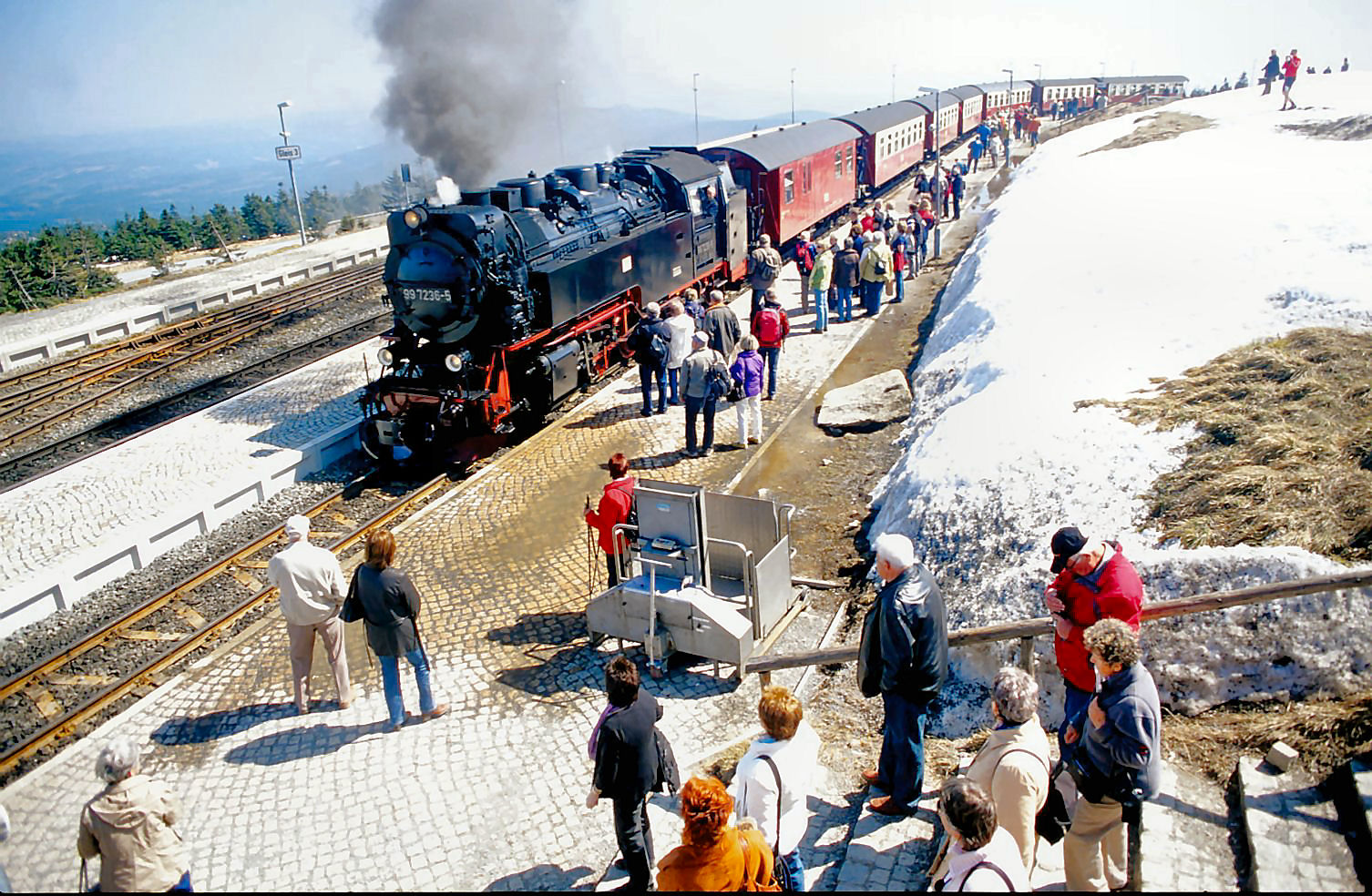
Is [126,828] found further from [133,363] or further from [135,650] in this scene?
[133,363]

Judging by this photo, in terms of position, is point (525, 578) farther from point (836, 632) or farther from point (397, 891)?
point (397, 891)

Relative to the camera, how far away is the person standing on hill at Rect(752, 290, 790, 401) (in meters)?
13.6

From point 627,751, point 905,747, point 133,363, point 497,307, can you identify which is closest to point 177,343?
point 133,363

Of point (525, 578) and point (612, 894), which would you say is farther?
point (525, 578)

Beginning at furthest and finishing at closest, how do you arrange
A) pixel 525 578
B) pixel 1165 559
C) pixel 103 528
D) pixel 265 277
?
pixel 265 277, pixel 103 528, pixel 525 578, pixel 1165 559

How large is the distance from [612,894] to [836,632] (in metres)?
3.54

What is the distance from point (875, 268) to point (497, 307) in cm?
859

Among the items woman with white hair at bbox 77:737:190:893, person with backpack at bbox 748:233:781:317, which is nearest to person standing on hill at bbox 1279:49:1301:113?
person with backpack at bbox 748:233:781:317

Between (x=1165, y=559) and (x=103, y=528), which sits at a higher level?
(x=1165, y=559)

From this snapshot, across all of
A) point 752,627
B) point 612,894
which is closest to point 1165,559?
point 752,627

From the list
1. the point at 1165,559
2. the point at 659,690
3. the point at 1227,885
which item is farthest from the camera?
the point at 659,690

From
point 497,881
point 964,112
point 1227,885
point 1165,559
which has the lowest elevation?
point 497,881

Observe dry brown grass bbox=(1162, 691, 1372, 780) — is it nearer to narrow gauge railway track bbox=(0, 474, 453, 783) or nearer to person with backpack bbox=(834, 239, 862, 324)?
narrow gauge railway track bbox=(0, 474, 453, 783)

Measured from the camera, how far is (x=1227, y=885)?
167 inches
